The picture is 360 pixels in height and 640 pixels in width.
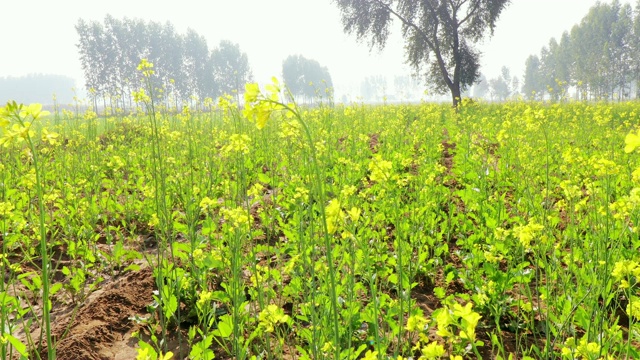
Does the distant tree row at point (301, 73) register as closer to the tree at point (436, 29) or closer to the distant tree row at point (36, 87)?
the tree at point (436, 29)

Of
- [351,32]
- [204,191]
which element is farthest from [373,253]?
[351,32]

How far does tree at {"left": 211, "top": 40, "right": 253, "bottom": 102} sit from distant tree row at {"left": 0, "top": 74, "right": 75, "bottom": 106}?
106m

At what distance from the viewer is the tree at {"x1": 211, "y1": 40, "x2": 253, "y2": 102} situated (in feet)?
205

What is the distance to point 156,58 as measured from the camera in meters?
52.7

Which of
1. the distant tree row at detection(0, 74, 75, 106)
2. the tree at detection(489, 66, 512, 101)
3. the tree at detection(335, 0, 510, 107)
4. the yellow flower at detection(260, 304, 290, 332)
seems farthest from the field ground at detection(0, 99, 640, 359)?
the distant tree row at detection(0, 74, 75, 106)

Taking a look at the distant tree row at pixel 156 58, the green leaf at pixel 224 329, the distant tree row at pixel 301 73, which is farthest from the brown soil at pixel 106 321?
the distant tree row at pixel 301 73

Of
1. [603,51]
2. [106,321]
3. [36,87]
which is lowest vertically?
[106,321]

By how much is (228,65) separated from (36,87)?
4926 inches

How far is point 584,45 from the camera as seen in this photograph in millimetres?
49094

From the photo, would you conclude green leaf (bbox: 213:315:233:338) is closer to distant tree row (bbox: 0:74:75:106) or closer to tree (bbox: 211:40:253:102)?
tree (bbox: 211:40:253:102)

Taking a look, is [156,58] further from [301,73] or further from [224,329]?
[224,329]

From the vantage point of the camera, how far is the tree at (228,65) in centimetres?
6234

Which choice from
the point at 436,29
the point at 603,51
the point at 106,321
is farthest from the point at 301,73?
the point at 106,321

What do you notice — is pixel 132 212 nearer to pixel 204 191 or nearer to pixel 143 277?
pixel 204 191
